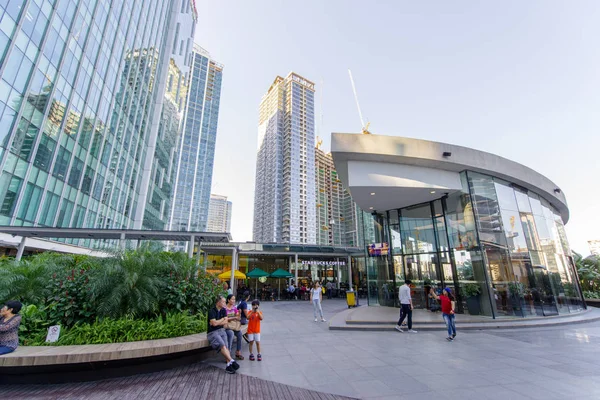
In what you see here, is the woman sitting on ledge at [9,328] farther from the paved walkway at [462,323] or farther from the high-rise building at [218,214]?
the high-rise building at [218,214]

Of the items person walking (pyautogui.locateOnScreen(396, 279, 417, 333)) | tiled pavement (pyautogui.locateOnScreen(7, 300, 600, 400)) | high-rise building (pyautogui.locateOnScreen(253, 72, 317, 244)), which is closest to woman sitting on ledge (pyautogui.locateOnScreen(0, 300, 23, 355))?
tiled pavement (pyautogui.locateOnScreen(7, 300, 600, 400))

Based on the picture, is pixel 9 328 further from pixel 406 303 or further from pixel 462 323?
pixel 462 323

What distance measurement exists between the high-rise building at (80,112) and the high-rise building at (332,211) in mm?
69661

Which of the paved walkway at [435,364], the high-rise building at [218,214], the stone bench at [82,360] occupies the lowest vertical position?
the paved walkway at [435,364]

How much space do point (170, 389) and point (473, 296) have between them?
40.1ft

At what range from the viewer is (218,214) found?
160625 mm

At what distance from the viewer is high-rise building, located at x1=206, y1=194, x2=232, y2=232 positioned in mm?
158250

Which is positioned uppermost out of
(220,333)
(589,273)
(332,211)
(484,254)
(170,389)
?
(332,211)

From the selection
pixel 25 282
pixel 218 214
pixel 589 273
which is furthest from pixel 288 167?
pixel 25 282

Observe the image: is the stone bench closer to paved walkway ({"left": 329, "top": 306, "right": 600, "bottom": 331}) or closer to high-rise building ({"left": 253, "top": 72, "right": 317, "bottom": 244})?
paved walkway ({"left": 329, "top": 306, "right": 600, "bottom": 331})

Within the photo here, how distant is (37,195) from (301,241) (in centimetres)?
8082

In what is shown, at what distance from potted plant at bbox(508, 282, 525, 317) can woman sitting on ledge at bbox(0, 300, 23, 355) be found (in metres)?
15.6

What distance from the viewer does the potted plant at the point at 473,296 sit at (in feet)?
37.1

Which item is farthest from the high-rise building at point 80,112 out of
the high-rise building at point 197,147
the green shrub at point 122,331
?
the high-rise building at point 197,147
